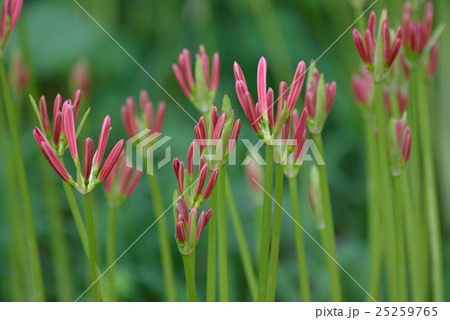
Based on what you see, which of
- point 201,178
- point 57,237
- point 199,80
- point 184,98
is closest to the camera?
point 201,178

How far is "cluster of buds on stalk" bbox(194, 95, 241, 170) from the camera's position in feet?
1.26

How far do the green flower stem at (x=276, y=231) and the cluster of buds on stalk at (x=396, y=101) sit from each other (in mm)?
193

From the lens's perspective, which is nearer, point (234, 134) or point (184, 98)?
point (234, 134)

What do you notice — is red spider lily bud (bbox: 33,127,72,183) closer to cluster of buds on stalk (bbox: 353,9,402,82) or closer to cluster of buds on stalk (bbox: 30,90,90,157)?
cluster of buds on stalk (bbox: 30,90,90,157)

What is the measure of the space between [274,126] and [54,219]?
398 mm

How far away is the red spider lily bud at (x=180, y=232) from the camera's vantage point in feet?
1.25

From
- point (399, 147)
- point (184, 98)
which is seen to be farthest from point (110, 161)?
point (184, 98)

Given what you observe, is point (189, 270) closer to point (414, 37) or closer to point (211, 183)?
point (211, 183)

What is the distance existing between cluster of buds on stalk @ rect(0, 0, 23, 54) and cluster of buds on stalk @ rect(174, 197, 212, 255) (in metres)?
0.20

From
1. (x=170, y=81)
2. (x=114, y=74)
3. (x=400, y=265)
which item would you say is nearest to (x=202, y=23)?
(x=170, y=81)

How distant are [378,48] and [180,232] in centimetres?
20

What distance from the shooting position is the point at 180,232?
38cm

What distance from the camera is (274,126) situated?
0.39 metres

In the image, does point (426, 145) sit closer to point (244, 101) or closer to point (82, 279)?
point (244, 101)
